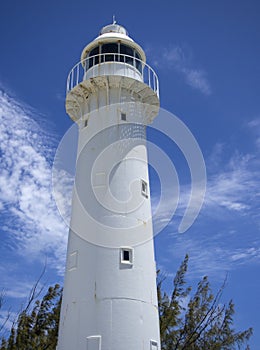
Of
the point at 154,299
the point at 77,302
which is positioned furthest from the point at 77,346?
the point at 154,299

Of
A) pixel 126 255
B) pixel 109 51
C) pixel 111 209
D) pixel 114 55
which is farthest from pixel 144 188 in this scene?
pixel 109 51

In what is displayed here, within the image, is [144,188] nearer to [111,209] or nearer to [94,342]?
[111,209]

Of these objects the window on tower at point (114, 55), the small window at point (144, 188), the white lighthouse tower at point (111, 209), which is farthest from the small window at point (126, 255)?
the window on tower at point (114, 55)

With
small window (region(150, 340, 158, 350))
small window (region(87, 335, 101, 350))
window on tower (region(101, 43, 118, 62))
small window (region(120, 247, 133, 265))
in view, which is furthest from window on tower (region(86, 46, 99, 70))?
small window (region(150, 340, 158, 350))

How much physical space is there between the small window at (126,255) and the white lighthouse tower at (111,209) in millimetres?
35

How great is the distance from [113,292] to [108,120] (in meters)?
6.88

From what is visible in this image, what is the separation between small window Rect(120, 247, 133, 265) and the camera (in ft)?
47.4

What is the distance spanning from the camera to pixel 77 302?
45.7 feet

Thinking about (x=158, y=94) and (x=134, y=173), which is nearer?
(x=134, y=173)

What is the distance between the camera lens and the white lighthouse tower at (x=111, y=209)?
533 inches

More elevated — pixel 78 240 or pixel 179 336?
pixel 78 240

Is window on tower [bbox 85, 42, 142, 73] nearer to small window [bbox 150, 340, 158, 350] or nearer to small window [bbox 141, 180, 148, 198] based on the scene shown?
small window [bbox 141, 180, 148, 198]

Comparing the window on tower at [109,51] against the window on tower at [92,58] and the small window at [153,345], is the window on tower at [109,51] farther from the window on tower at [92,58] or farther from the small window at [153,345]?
the small window at [153,345]

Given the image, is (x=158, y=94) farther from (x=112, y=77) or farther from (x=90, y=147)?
(x=90, y=147)
